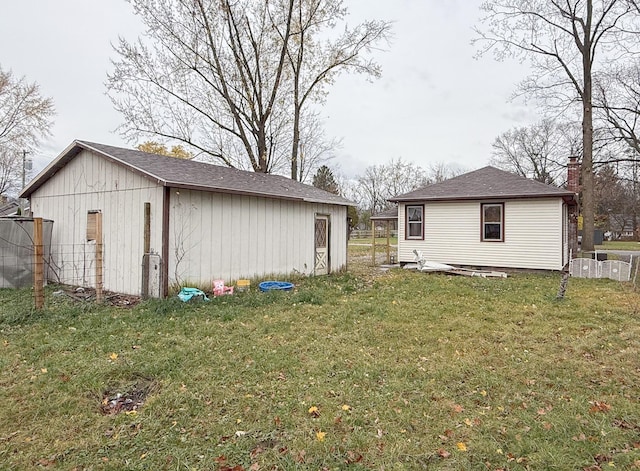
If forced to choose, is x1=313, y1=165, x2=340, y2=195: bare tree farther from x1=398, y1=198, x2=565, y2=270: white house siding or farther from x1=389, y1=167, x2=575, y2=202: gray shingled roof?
x1=398, y1=198, x2=565, y2=270: white house siding

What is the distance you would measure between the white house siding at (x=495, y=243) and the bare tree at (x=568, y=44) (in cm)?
514

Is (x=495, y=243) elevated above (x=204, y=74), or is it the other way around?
(x=204, y=74)

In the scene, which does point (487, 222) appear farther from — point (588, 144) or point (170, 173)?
point (170, 173)

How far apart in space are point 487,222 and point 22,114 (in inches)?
1169

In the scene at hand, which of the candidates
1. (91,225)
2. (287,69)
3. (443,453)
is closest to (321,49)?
(287,69)

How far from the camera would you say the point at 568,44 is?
1723 centimetres

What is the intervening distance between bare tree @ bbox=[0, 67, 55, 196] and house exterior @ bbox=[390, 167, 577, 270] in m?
25.6

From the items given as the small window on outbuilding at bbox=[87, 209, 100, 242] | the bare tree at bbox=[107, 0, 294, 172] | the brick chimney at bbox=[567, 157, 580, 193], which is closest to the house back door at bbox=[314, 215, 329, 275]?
the small window on outbuilding at bbox=[87, 209, 100, 242]

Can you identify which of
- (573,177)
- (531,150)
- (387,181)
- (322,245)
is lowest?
(322,245)

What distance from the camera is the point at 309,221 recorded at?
11.8 metres

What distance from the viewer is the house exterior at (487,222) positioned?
12555 millimetres

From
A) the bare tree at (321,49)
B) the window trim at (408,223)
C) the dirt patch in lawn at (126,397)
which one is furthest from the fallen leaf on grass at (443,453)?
the bare tree at (321,49)

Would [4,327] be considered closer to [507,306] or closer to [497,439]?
[497,439]

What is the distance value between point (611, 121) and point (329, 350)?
83.1 ft
